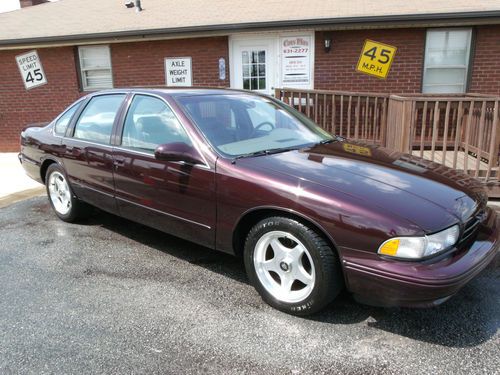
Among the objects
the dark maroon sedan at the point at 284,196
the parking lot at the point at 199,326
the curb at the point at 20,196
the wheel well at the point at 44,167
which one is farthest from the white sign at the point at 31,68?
the parking lot at the point at 199,326

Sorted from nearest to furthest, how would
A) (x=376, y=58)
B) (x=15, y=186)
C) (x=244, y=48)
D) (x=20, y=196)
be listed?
(x=20, y=196), (x=15, y=186), (x=376, y=58), (x=244, y=48)

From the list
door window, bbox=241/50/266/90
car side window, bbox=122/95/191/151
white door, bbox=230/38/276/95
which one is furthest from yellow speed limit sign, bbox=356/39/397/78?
car side window, bbox=122/95/191/151

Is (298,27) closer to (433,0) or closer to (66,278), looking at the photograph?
(433,0)

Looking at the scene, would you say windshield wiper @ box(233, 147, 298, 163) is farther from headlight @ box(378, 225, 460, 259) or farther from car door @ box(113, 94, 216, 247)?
headlight @ box(378, 225, 460, 259)

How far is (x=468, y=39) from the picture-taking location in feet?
26.2

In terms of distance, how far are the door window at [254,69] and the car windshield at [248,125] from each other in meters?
5.09

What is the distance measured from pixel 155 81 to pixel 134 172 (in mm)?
6563

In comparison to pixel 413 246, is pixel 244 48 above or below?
above

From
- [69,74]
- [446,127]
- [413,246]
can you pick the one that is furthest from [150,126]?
[69,74]

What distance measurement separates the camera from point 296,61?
8688 millimetres

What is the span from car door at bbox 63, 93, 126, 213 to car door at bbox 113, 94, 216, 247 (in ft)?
0.56

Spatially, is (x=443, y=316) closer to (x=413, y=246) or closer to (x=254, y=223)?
(x=413, y=246)

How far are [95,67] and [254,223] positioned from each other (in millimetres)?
8502

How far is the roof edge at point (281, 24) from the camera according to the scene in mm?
7449
